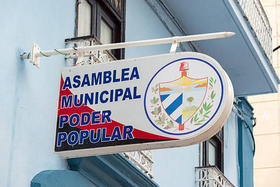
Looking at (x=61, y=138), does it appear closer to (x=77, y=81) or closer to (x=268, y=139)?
(x=77, y=81)

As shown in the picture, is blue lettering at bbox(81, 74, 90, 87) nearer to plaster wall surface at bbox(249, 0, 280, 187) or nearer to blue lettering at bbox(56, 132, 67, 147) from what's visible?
blue lettering at bbox(56, 132, 67, 147)

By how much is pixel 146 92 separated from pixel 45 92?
179 centimetres

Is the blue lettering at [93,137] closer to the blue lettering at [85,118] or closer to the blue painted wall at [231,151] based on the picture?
the blue lettering at [85,118]

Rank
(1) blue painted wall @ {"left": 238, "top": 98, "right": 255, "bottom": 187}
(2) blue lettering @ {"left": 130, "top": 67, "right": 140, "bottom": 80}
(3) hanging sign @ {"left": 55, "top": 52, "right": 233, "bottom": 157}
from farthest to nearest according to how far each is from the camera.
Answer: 1. (1) blue painted wall @ {"left": 238, "top": 98, "right": 255, "bottom": 187}
2. (2) blue lettering @ {"left": 130, "top": 67, "right": 140, "bottom": 80}
3. (3) hanging sign @ {"left": 55, "top": 52, "right": 233, "bottom": 157}

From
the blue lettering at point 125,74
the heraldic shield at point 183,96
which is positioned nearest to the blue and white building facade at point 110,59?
the blue lettering at point 125,74

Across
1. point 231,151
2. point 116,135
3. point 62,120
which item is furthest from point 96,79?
point 231,151

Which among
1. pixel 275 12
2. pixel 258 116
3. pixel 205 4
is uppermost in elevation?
pixel 275 12

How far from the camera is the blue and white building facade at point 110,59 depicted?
8.68 m

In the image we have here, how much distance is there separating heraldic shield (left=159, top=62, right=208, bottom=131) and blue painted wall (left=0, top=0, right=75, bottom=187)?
172cm

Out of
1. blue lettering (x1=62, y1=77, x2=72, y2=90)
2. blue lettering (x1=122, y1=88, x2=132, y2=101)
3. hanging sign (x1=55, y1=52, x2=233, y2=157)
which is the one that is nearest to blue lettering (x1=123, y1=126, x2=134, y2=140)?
hanging sign (x1=55, y1=52, x2=233, y2=157)

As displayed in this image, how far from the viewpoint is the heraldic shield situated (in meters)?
7.64

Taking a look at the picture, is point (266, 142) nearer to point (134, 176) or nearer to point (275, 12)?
point (275, 12)

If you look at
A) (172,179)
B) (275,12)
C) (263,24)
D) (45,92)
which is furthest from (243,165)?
(275,12)

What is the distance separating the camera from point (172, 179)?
1291 cm
